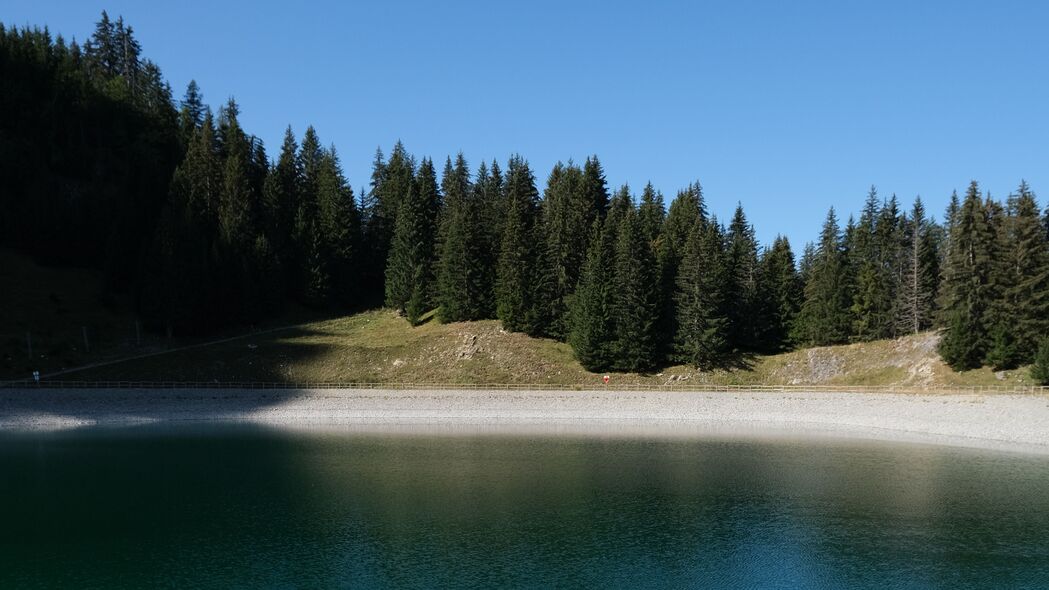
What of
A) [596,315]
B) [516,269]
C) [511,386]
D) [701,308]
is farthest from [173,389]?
[701,308]

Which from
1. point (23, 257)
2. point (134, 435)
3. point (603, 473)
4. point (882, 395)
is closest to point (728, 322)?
point (882, 395)

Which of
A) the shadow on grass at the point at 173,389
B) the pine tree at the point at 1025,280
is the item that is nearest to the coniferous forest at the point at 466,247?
the pine tree at the point at 1025,280

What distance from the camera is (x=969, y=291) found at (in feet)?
233

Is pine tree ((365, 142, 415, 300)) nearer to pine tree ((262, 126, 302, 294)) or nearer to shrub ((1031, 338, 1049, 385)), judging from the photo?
pine tree ((262, 126, 302, 294))

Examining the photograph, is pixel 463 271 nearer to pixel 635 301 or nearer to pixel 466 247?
pixel 466 247

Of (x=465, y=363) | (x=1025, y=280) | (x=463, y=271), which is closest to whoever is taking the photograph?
(x=1025, y=280)

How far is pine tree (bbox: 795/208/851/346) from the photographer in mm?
83375

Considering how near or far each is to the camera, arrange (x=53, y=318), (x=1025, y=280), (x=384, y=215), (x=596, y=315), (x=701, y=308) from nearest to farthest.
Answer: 1. (x=1025, y=280)
2. (x=596, y=315)
3. (x=701, y=308)
4. (x=53, y=318)
5. (x=384, y=215)

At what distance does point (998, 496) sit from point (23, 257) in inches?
4450

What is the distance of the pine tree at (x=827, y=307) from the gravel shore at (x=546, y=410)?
16.7m

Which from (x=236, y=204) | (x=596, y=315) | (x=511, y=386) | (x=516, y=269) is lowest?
(x=511, y=386)

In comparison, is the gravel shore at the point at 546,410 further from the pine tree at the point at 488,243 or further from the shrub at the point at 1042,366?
the pine tree at the point at 488,243

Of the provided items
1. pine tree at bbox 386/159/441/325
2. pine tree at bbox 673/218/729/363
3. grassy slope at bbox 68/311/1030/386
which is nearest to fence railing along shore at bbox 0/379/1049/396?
grassy slope at bbox 68/311/1030/386

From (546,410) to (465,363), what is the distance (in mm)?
13644
